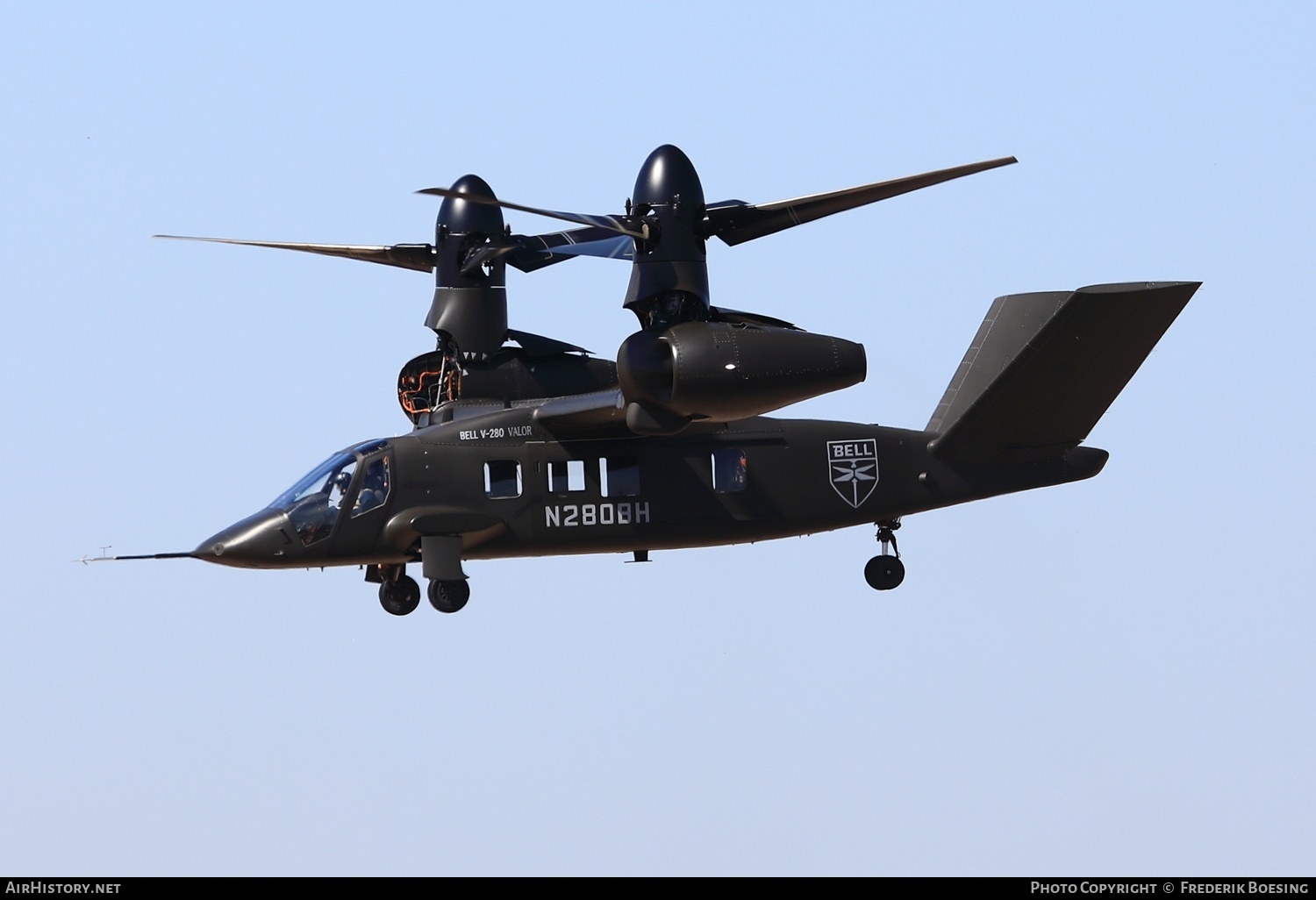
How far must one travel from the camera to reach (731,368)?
90.4ft

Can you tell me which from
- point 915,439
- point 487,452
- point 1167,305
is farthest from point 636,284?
point 1167,305

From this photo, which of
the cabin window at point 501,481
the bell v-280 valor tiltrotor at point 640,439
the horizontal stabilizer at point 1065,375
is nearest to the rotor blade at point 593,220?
the bell v-280 valor tiltrotor at point 640,439

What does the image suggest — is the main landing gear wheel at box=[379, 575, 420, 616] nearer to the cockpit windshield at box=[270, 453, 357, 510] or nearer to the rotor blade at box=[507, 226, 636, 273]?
the cockpit windshield at box=[270, 453, 357, 510]

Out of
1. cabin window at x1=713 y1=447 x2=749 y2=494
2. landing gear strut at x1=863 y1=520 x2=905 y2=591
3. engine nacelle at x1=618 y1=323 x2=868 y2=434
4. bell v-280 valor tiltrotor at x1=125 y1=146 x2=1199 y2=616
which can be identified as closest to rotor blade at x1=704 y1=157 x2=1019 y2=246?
bell v-280 valor tiltrotor at x1=125 y1=146 x2=1199 y2=616

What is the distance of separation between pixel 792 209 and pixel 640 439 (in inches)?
173

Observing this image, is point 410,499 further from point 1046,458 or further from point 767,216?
point 1046,458

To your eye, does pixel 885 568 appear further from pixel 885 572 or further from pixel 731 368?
pixel 731 368

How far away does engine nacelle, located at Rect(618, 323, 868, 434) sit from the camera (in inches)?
1086

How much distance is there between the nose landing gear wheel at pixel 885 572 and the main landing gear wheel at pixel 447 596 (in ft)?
22.6

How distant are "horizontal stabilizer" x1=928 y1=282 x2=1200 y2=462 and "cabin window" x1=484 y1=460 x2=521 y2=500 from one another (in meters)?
6.55

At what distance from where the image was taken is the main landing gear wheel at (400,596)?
3272 centimetres

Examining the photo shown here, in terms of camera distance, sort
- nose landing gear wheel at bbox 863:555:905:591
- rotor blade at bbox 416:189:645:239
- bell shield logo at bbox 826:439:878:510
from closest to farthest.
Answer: rotor blade at bbox 416:189:645:239, bell shield logo at bbox 826:439:878:510, nose landing gear wheel at bbox 863:555:905:591

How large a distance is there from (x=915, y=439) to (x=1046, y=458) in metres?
2.12

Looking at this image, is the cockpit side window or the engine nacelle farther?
the cockpit side window
